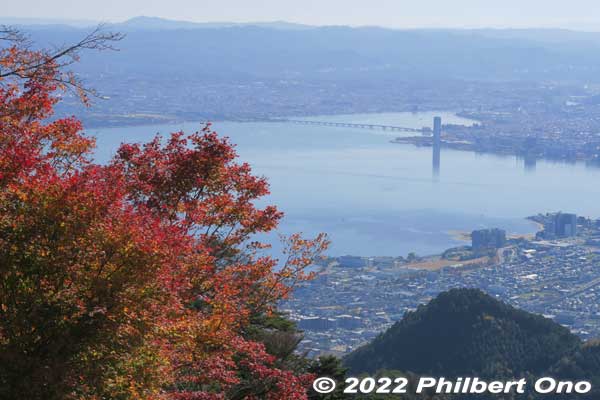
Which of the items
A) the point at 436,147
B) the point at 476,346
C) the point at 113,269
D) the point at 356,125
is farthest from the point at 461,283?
the point at 356,125

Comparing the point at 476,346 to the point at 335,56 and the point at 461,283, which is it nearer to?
the point at 461,283

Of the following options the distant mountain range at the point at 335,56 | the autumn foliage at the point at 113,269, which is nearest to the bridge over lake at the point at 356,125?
the distant mountain range at the point at 335,56

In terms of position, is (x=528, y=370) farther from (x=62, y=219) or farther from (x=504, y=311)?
(x=62, y=219)

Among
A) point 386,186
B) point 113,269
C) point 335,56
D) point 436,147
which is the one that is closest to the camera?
point 113,269

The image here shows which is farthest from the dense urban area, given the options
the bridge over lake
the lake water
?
the bridge over lake

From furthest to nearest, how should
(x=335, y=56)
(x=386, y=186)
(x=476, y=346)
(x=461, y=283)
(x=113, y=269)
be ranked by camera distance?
(x=335, y=56) → (x=386, y=186) → (x=461, y=283) → (x=476, y=346) → (x=113, y=269)

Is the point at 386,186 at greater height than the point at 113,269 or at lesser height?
lesser

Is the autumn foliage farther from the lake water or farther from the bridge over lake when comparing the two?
the bridge over lake
